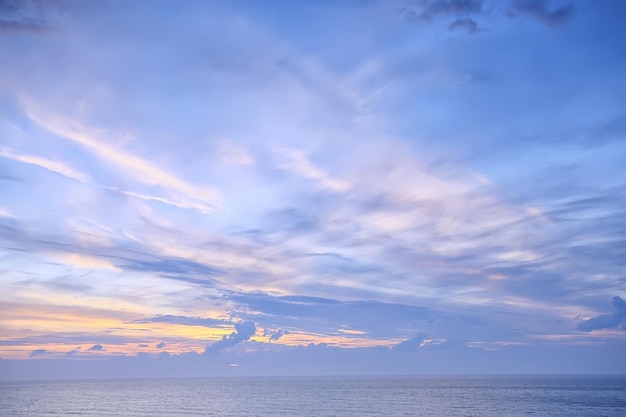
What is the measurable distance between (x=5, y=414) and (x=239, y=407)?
2082 inches

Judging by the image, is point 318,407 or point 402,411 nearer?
point 402,411

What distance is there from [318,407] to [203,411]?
28.1 m

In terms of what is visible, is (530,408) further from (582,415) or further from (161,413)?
(161,413)

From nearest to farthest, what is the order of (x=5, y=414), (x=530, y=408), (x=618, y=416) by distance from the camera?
1. (x=618, y=416)
2. (x=5, y=414)
3. (x=530, y=408)

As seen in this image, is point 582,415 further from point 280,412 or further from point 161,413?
point 161,413

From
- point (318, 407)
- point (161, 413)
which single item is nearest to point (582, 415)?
point (318, 407)

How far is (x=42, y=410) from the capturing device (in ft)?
420

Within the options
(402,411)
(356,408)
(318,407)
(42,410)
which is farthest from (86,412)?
(402,411)

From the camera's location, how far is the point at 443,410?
12275 centimetres

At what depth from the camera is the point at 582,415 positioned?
363 feet

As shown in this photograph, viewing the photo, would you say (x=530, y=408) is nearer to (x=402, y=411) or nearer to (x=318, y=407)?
(x=402, y=411)

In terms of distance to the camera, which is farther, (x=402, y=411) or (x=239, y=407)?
(x=239, y=407)

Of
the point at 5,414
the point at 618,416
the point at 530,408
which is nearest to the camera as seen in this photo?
the point at 618,416

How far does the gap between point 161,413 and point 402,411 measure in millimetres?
55219
